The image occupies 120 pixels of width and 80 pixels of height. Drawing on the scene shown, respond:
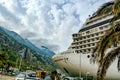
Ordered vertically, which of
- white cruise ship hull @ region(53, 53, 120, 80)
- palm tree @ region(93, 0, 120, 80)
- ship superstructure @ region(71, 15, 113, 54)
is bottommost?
palm tree @ region(93, 0, 120, 80)

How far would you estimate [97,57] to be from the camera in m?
12.1

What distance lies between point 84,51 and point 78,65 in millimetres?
3115

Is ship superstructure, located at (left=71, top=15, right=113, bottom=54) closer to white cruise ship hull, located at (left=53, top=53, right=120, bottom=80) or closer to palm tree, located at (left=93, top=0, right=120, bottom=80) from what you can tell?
white cruise ship hull, located at (left=53, top=53, right=120, bottom=80)

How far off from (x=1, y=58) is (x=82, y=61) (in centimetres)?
3985

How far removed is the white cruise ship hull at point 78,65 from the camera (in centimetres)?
4619

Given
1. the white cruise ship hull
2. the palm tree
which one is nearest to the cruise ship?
the white cruise ship hull

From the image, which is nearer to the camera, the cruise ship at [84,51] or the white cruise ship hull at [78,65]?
the white cruise ship hull at [78,65]

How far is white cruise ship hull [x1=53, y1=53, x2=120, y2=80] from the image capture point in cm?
4619

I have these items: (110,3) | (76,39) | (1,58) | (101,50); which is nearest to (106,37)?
(101,50)

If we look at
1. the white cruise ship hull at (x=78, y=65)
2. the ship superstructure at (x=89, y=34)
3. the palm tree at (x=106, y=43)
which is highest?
the ship superstructure at (x=89, y=34)

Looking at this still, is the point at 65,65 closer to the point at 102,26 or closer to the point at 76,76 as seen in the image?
the point at 76,76

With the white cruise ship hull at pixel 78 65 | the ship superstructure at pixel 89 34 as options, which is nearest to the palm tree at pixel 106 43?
the white cruise ship hull at pixel 78 65

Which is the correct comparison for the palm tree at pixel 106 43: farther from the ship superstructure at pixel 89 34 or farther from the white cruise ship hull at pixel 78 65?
the ship superstructure at pixel 89 34

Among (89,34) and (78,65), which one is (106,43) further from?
(89,34)
